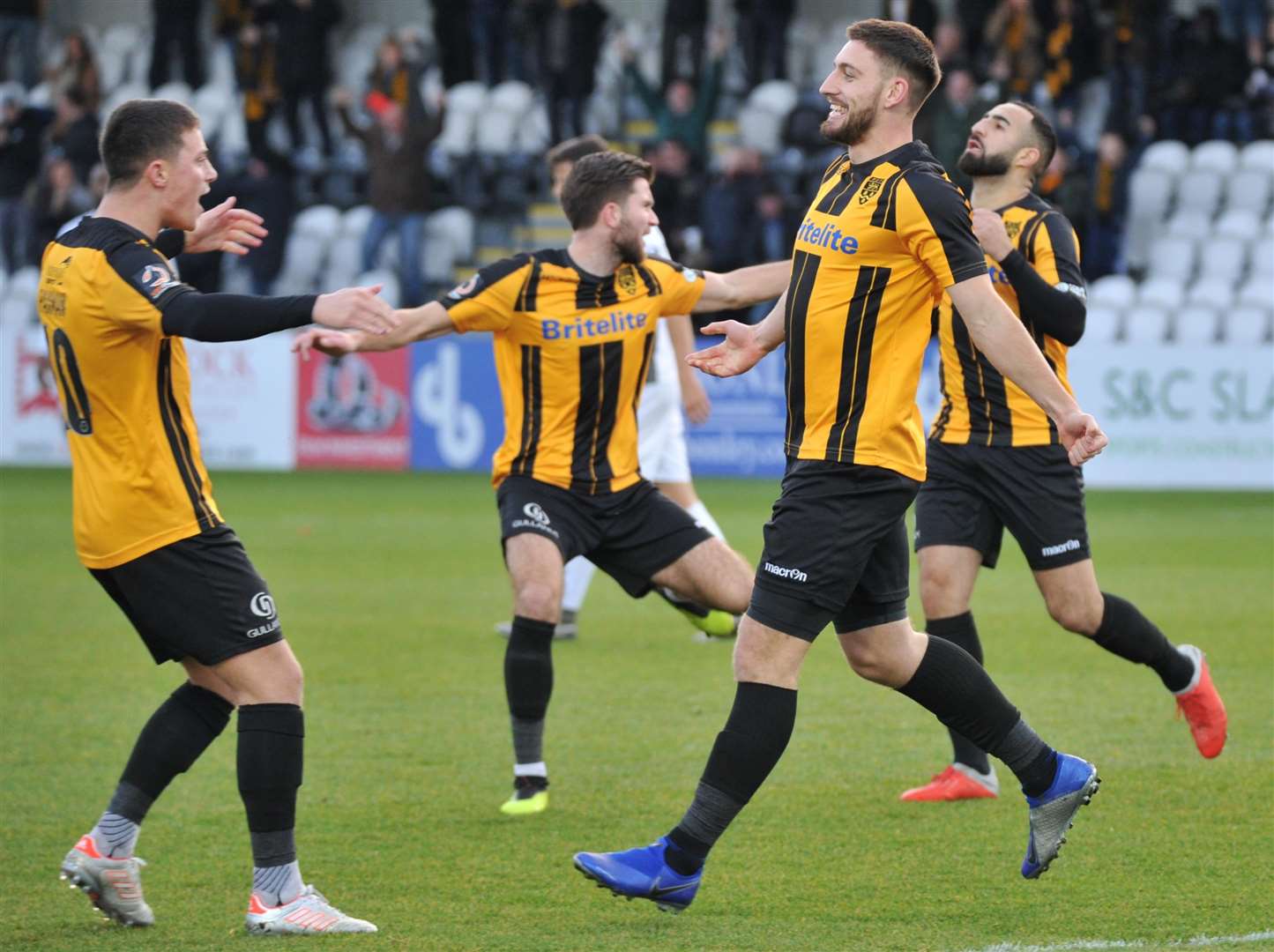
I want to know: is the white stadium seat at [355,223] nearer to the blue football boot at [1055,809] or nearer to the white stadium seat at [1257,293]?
the white stadium seat at [1257,293]

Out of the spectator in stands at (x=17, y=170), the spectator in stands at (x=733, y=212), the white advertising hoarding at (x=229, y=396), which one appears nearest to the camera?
the white advertising hoarding at (x=229, y=396)

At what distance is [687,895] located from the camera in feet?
15.9

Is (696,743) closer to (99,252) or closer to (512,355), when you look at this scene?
(512,355)

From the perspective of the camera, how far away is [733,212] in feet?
67.2

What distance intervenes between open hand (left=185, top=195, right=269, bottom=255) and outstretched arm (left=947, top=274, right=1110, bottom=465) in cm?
207

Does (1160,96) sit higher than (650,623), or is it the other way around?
(1160,96)

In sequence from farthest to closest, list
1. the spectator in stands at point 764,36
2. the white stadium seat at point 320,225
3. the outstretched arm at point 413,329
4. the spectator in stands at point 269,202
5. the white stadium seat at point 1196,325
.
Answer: the white stadium seat at point 320,225 → the spectator in stands at point 764,36 → the spectator in stands at point 269,202 → the white stadium seat at point 1196,325 → the outstretched arm at point 413,329

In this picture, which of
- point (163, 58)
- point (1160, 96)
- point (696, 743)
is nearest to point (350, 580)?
point (696, 743)

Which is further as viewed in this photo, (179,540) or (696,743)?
(696,743)

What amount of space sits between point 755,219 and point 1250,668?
12123mm

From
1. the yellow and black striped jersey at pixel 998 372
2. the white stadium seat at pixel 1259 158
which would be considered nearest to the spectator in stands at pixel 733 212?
the white stadium seat at pixel 1259 158

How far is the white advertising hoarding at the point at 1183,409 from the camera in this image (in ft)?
57.1

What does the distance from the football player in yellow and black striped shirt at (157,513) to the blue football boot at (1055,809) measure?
72.3 inches

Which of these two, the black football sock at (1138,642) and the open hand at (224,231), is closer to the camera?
the open hand at (224,231)
